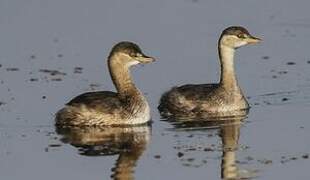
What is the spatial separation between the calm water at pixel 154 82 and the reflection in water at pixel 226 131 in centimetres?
2

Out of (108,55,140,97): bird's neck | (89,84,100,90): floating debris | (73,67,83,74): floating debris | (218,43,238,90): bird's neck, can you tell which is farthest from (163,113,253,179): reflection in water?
(73,67,83,74): floating debris

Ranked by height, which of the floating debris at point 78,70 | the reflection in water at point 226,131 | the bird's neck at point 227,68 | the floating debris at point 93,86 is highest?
the bird's neck at point 227,68

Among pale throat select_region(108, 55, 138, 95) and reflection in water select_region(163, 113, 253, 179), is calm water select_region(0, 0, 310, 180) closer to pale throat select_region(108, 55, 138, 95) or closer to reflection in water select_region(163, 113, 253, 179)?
reflection in water select_region(163, 113, 253, 179)

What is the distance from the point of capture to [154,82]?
2314 centimetres

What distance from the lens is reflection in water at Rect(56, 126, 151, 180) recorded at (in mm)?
17766

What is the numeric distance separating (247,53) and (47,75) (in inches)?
154

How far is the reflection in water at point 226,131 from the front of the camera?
17250mm

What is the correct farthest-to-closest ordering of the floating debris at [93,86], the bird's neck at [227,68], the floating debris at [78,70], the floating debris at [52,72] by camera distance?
the floating debris at [78,70] < the floating debris at [52,72] < the floating debris at [93,86] < the bird's neck at [227,68]

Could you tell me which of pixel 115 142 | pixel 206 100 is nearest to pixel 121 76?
pixel 206 100

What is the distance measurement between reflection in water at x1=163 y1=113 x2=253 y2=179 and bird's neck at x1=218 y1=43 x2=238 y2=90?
113 cm

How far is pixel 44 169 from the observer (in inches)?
688

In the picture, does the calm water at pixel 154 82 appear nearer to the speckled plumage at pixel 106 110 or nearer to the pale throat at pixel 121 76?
the speckled plumage at pixel 106 110

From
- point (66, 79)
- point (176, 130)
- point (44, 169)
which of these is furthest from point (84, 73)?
point (44, 169)

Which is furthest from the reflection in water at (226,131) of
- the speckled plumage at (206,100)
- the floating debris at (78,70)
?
the floating debris at (78,70)
